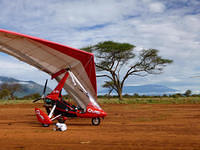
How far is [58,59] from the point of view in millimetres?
9477

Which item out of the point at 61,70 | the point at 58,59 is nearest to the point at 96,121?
the point at 61,70

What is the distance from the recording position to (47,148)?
578 centimetres

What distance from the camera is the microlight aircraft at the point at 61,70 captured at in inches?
339

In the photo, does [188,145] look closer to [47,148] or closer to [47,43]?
[47,148]

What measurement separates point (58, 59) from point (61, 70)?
2.84ft

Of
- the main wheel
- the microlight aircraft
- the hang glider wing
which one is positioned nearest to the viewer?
the hang glider wing

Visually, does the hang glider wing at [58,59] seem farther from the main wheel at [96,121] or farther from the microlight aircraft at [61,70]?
the main wheel at [96,121]

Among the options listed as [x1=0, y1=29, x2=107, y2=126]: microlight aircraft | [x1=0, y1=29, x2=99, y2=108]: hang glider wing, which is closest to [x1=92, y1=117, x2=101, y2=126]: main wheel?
[x1=0, y1=29, x2=107, y2=126]: microlight aircraft

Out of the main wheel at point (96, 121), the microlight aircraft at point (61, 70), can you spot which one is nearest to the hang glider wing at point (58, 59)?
the microlight aircraft at point (61, 70)

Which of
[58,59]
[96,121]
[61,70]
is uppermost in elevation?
[58,59]

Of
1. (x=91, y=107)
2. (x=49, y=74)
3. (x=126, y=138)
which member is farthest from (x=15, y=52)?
(x=126, y=138)

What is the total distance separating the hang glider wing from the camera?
8.32m

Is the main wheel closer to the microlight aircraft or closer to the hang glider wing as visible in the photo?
the microlight aircraft

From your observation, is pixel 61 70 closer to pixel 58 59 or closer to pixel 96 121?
pixel 58 59
